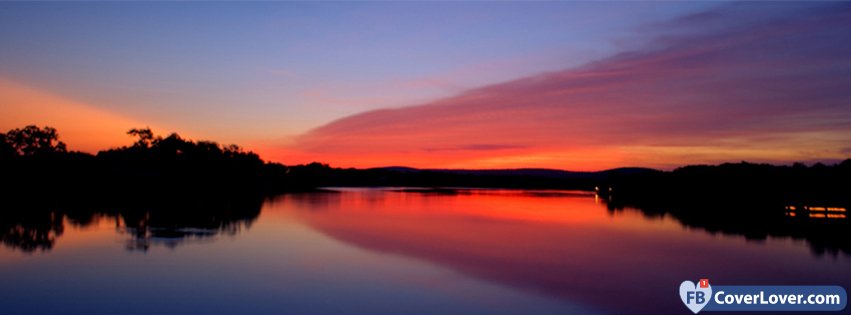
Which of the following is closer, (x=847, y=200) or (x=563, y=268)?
(x=563, y=268)

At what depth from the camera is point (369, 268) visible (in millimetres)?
19359

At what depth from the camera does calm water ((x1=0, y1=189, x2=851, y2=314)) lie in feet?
46.2

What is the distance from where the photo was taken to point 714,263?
20.7 m

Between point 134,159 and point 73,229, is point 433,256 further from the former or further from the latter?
point 134,159

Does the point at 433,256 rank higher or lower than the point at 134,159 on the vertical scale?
lower

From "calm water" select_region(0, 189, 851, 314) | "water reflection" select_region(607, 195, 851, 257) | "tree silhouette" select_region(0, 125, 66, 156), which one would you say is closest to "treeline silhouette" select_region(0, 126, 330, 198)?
"tree silhouette" select_region(0, 125, 66, 156)

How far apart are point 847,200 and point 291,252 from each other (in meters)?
35.3

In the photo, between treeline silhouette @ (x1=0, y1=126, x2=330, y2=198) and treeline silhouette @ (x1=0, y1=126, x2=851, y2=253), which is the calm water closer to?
treeline silhouette @ (x1=0, y1=126, x2=851, y2=253)

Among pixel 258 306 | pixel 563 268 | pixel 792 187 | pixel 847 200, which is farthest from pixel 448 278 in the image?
pixel 792 187

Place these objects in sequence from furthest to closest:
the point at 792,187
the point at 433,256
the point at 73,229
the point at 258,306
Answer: the point at 792,187, the point at 73,229, the point at 433,256, the point at 258,306

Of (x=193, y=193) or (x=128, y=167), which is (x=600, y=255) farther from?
(x=128, y=167)

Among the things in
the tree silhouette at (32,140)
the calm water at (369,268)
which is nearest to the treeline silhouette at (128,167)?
the tree silhouette at (32,140)
